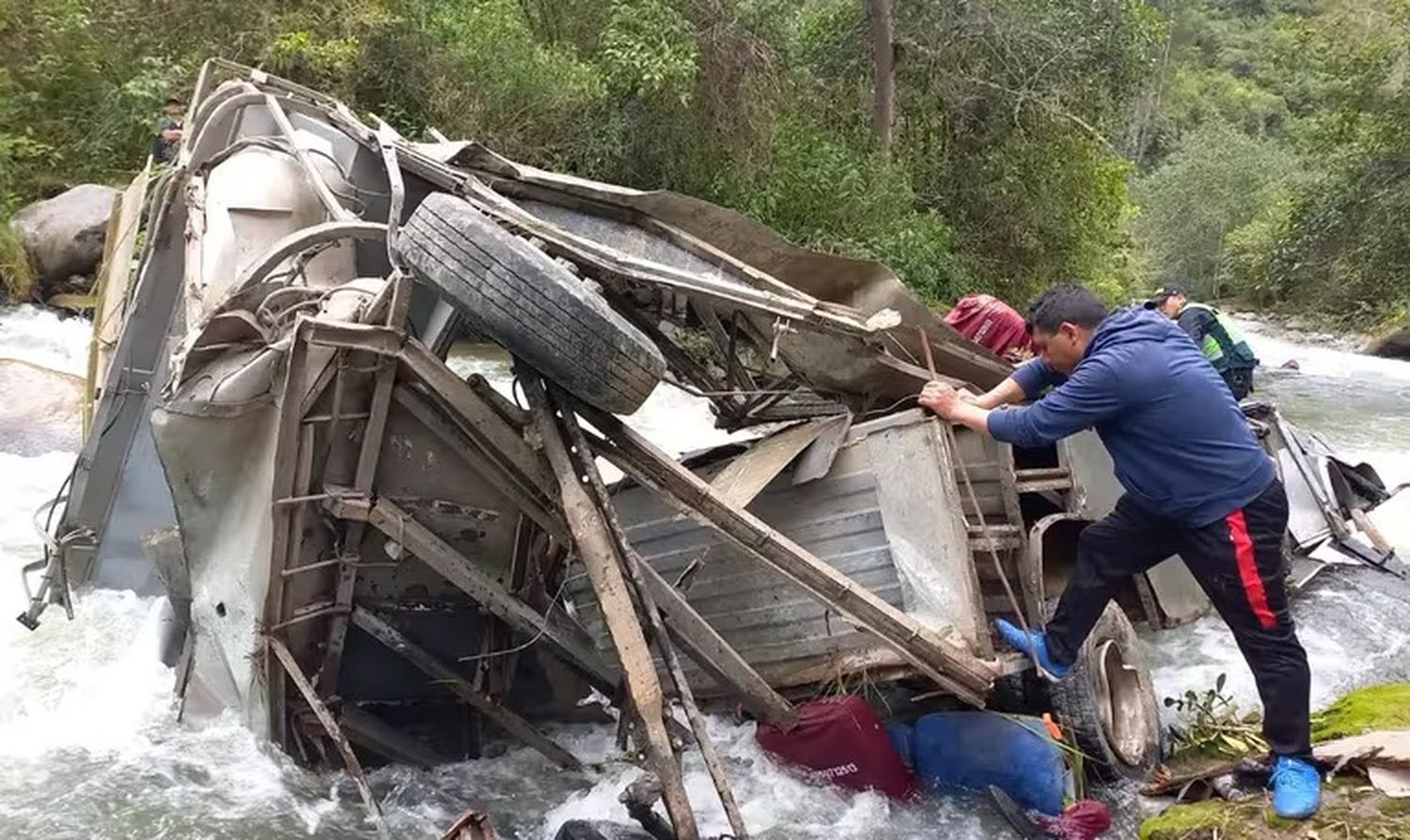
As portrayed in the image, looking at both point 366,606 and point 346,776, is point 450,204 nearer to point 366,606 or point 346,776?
point 366,606

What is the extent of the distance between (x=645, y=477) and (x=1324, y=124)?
25381 mm

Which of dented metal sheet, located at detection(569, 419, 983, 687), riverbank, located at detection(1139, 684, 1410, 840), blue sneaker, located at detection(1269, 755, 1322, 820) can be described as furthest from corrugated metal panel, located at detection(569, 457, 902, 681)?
blue sneaker, located at detection(1269, 755, 1322, 820)

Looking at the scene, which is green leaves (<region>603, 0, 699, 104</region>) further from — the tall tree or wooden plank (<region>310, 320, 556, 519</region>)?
wooden plank (<region>310, 320, 556, 519</region>)

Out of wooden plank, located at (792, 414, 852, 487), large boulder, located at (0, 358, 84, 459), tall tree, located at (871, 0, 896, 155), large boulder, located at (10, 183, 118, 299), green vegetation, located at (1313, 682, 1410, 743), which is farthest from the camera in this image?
tall tree, located at (871, 0, 896, 155)

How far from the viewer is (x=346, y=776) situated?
4.39m

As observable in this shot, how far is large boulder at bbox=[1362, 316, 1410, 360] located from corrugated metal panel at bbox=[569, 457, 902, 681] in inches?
880

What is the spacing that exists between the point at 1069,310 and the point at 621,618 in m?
1.80

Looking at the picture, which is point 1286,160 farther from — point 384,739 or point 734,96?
point 384,739

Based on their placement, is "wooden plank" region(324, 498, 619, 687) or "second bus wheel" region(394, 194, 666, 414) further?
"wooden plank" region(324, 498, 619, 687)

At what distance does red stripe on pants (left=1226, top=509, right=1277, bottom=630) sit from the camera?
11.8 ft

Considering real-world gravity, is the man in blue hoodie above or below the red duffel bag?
above

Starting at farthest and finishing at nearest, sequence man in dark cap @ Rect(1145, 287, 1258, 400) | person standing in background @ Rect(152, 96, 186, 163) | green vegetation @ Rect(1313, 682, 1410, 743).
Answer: person standing in background @ Rect(152, 96, 186, 163) → man in dark cap @ Rect(1145, 287, 1258, 400) → green vegetation @ Rect(1313, 682, 1410, 743)

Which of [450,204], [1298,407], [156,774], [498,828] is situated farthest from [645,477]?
[1298,407]

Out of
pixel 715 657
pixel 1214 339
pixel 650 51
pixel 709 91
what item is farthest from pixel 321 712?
pixel 709 91
